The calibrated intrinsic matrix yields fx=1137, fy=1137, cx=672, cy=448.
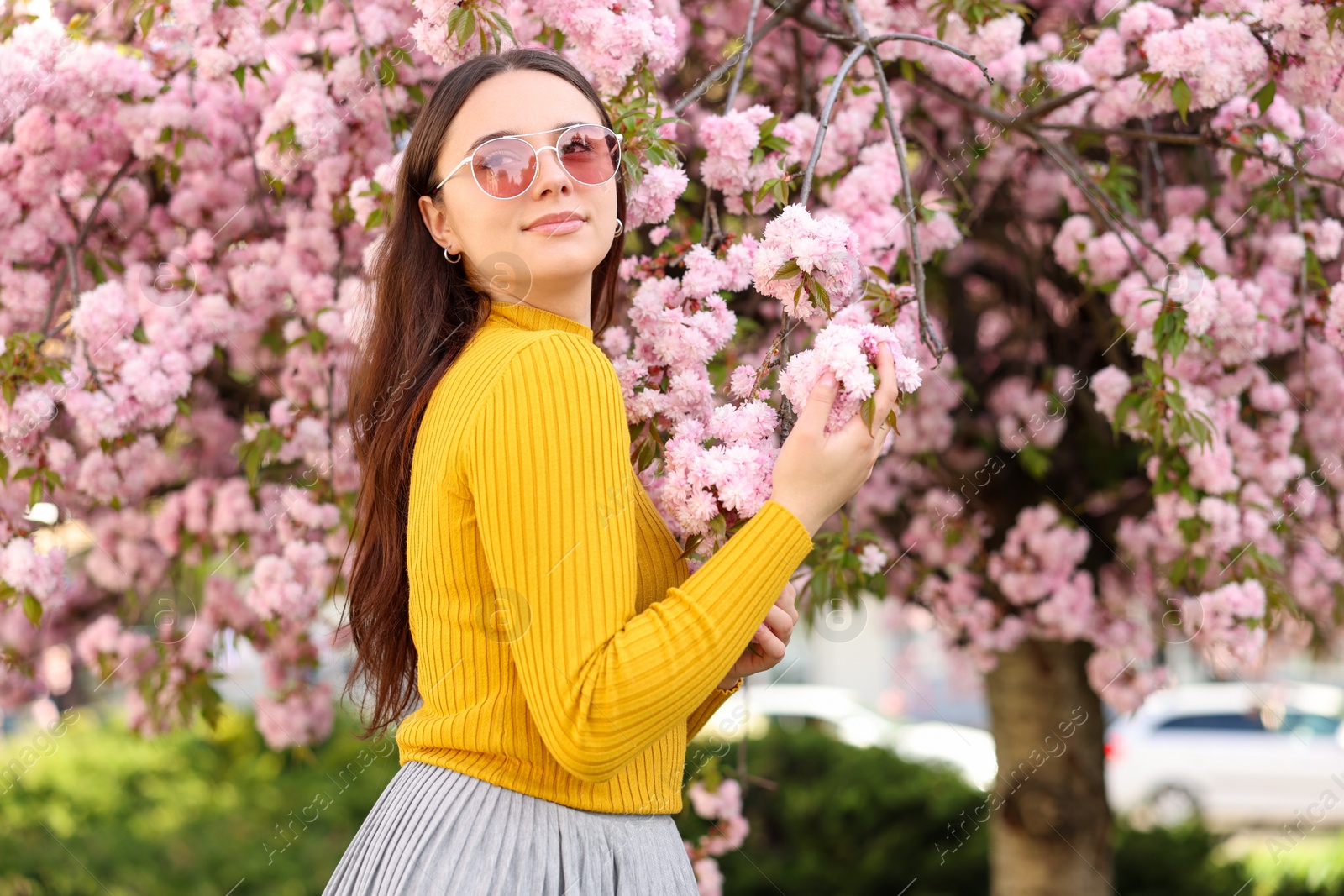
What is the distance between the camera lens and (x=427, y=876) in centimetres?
120

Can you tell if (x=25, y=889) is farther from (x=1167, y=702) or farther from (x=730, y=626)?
(x=1167, y=702)

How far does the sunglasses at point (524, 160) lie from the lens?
4.38 feet

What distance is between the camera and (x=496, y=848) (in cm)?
120

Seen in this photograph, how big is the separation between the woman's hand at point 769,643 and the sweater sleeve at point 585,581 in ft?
0.85

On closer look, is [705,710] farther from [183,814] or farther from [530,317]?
[183,814]

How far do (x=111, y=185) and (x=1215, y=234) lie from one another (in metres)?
2.66

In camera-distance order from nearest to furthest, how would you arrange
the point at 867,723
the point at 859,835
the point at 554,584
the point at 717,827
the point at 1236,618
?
the point at 554,584 < the point at 1236,618 < the point at 717,827 < the point at 859,835 < the point at 867,723

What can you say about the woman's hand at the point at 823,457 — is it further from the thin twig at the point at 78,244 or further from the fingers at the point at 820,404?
the thin twig at the point at 78,244

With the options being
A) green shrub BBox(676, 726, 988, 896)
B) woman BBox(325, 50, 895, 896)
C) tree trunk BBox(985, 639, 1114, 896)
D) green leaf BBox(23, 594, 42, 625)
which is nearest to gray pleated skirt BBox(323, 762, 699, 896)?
woman BBox(325, 50, 895, 896)

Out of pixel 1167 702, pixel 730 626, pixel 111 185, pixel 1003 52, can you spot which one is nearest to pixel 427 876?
pixel 730 626

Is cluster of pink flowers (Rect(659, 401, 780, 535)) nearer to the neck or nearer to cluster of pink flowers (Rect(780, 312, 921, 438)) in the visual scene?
cluster of pink flowers (Rect(780, 312, 921, 438))

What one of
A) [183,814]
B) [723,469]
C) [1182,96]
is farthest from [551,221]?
[183,814]

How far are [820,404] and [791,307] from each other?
0.27 meters

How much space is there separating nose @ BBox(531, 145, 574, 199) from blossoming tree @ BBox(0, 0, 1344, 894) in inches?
10.8
